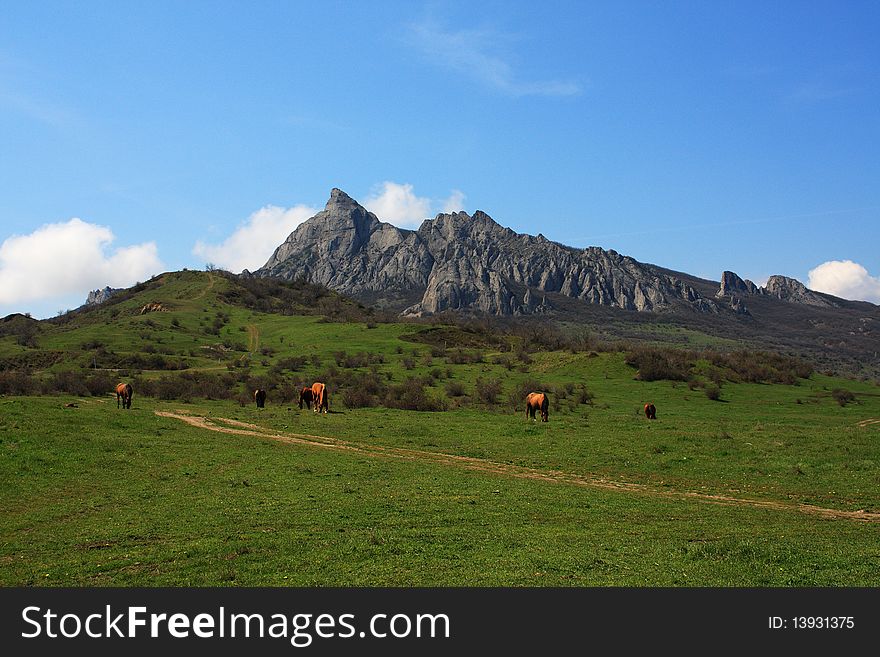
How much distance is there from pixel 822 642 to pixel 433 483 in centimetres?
1541

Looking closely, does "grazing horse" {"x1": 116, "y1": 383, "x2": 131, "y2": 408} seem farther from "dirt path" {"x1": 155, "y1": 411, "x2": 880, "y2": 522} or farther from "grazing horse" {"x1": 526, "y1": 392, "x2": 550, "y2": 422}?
"grazing horse" {"x1": 526, "y1": 392, "x2": 550, "y2": 422}

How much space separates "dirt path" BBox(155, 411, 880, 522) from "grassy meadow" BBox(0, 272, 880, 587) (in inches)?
6.8

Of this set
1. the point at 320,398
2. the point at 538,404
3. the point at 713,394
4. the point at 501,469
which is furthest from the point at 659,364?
the point at 501,469

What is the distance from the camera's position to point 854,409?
2448 inches

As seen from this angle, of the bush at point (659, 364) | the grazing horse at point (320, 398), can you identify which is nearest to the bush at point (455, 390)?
the grazing horse at point (320, 398)

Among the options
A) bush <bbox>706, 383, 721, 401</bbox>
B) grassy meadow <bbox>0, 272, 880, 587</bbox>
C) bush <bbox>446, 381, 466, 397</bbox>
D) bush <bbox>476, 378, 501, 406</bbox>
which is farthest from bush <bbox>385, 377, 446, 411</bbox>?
bush <bbox>706, 383, 721, 401</bbox>

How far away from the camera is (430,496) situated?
69.2ft

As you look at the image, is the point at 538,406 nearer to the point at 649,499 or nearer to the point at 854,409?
the point at 649,499

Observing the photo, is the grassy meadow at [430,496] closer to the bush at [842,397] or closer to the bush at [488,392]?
the bush at [488,392]

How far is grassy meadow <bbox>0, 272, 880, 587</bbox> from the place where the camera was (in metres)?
12.9

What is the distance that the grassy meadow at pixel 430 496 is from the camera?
12922 mm

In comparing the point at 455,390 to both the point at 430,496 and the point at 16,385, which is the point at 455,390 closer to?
the point at 16,385

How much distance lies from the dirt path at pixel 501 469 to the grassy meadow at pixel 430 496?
0.57 ft

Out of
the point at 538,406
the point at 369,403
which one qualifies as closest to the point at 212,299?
the point at 369,403
